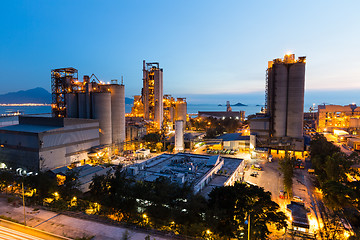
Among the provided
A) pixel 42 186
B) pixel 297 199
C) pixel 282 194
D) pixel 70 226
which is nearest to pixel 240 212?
pixel 297 199

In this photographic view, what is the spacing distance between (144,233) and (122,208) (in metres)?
2.38

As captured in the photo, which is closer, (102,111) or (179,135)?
(102,111)

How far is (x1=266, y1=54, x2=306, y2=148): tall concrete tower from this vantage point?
125 ft

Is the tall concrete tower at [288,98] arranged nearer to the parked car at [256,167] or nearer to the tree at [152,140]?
the parked car at [256,167]

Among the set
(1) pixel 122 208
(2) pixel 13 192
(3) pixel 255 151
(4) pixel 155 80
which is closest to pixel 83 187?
(2) pixel 13 192

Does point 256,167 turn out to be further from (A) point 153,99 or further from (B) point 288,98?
(A) point 153,99

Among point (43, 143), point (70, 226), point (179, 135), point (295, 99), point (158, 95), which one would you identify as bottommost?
point (70, 226)

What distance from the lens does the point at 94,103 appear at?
37.0m

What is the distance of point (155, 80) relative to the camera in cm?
5109

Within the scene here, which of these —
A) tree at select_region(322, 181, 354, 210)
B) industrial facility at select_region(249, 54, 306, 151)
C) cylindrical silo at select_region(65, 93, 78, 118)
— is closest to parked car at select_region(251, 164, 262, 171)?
industrial facility at select_region(249, 54, 306, 151)

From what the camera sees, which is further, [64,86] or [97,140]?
[64,86]

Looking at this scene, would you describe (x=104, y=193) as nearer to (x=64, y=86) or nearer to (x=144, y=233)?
(x=144, y=233)

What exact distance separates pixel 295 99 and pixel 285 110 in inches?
98.2

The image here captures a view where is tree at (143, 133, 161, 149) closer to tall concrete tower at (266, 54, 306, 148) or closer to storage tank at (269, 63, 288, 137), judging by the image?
tall concrete tower at (266, 54, 306, 148)
